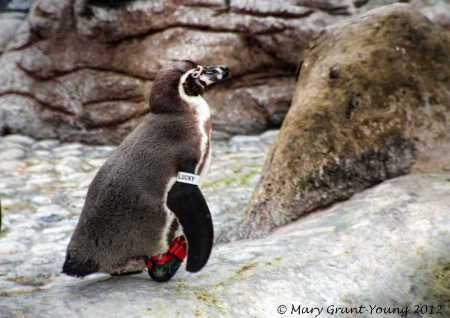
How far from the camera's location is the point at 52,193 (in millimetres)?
4645

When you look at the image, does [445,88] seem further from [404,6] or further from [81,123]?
[81,123]

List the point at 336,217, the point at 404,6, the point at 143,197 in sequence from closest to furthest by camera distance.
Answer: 1. the point at 143,197
2. the point at 336,217
3. the point at 404,6

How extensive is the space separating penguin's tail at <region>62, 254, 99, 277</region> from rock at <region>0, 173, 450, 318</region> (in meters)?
0.06

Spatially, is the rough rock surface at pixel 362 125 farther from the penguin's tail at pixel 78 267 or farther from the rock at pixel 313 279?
the penguin's tail at pixel 78 267

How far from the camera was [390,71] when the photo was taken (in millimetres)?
3236

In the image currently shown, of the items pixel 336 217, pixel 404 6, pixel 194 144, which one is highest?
pixel 404 6

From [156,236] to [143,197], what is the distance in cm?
16

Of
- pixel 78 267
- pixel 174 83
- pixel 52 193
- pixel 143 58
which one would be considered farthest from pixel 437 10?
pixel 78 267

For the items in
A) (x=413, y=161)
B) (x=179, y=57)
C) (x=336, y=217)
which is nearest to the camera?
(x=336, y=217)

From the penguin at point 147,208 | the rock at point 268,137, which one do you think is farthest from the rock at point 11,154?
the penguin at point 147,208

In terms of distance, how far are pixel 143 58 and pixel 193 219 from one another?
4.46 meters

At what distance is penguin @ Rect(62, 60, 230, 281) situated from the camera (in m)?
2.11

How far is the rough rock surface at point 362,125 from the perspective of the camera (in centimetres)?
303

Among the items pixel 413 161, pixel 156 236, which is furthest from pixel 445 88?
pixel 156 236
